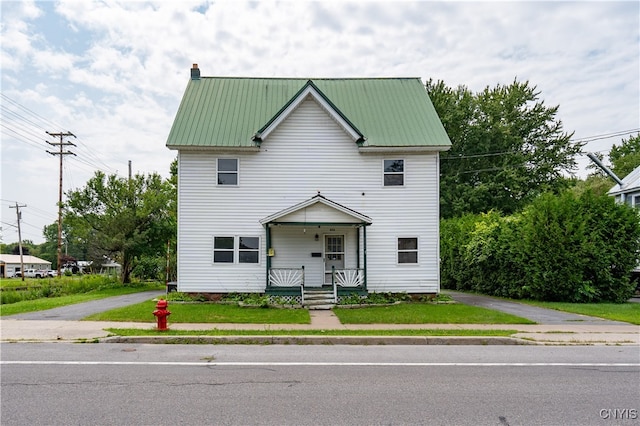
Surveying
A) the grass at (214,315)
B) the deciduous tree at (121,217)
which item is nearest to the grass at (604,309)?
the grass at (214,315)

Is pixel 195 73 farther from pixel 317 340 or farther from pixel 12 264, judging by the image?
pixel 12 264

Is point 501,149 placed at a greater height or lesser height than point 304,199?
greater

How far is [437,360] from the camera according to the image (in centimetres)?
890

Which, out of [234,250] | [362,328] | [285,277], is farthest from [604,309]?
[234,250]

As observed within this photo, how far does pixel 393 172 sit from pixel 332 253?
4.26 meters

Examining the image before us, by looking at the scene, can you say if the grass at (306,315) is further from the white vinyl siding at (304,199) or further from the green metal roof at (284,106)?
the green metal roof at (284,106)

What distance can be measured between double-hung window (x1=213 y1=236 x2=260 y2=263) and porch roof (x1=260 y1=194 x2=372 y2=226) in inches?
61.3

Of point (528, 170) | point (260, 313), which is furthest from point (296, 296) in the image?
point (528, 170)

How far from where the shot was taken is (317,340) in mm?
10758

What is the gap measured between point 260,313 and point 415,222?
26.1 feet

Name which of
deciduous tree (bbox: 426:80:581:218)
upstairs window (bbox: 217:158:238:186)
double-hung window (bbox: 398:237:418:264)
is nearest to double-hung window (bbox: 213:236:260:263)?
upstairs window (bbox: 217:158:238:186)

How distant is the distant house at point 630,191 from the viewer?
93.8ft

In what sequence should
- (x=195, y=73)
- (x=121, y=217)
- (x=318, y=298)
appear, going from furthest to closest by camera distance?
(x=121, y=217), (x=195, y=73), (x=318, y=298)

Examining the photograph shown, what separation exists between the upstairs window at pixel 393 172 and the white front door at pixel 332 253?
3086 millimetres
